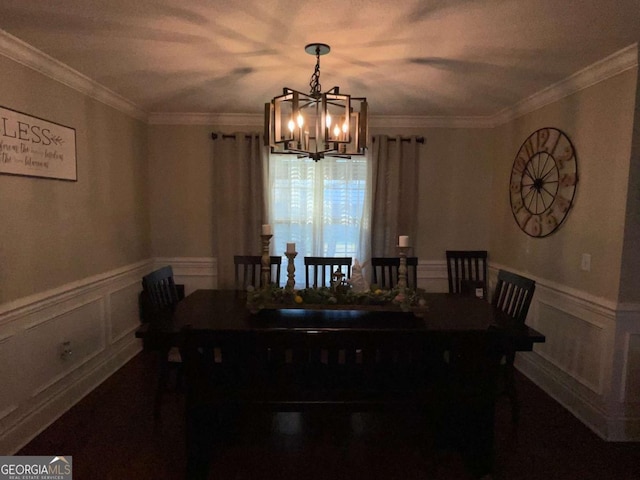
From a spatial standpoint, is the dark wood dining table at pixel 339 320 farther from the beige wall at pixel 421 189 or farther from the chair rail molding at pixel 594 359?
the beige wall at pixel 421 189

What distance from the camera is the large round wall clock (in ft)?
9.48

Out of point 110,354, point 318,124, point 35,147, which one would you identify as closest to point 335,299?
point 318,124

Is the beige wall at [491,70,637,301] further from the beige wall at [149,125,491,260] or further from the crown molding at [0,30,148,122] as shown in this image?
the crown molding at [0,30,148,122]

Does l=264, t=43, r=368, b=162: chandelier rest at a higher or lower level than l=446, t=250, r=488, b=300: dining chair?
higher

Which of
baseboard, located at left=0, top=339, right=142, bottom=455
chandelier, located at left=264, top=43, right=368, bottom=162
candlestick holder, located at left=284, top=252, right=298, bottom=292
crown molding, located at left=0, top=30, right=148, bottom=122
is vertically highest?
crown molding, located at left=0, top=30, right=148, bottom=122

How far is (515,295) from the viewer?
2.68m

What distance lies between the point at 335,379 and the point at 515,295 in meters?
1.38

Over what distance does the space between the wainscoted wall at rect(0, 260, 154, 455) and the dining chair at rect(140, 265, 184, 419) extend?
0.59 meters

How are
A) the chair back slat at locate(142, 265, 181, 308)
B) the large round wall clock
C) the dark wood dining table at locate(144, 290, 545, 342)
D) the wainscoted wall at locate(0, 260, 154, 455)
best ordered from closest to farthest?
the dark wood dining table at locate(144, 290, 545, 342)
the wainscoted wall at locate(0, 260, 154, 455)
the chair back slat at locate(142, 265, 181, 308)
the large round wall clock

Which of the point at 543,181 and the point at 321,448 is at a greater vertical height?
the point at 543,181

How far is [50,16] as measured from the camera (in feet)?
6.40

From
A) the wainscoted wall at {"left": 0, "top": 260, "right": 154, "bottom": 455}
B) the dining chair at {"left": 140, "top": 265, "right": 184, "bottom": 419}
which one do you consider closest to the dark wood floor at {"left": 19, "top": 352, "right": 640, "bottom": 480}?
the wainscoted wall at {"left": 0, "top": 260, "right": 154, "bottom": 455}

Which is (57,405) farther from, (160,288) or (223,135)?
(223,135)

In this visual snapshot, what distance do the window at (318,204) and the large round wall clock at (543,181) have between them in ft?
4.60
